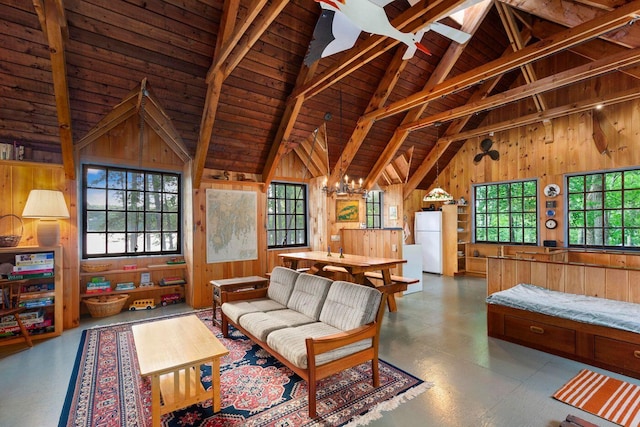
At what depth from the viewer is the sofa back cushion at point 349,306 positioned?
107 inches

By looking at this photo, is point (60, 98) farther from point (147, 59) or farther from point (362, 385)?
point (362, 385)

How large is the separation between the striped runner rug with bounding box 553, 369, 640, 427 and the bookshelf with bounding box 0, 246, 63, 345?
552 centimetres

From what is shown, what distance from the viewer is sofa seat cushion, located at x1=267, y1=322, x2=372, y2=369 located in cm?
237

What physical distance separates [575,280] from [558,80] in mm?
2891

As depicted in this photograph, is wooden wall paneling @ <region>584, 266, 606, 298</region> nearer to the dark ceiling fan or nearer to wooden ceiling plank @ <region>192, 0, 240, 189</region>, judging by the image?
the dark ceiling fan

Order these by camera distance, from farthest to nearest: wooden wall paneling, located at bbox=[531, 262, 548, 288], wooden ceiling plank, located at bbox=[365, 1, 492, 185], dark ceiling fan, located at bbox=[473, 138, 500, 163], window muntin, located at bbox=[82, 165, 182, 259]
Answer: dark ceiling fan, located at bbox=[473, 138, 500, 163] → window muntin, located at bbox=[82, 165, 182, 259] → wooden ceiling plank, located at bbox=[365, 1, 492, 185] → wooden wall paneling, located at bbox=[531, 262, 548, 288]

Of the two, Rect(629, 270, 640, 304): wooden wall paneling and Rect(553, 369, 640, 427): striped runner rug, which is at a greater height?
Rect(629, 270, 640, 304): wooden wall paneling

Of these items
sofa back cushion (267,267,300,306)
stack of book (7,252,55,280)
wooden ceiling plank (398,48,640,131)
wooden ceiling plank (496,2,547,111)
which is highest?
wooden ceiling plank (496,2,547,111)

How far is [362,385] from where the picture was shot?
264 cm

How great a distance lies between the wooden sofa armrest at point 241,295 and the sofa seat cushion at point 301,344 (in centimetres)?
126

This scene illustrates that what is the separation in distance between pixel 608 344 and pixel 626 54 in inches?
136

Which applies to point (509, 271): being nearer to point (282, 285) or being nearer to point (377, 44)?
point (282, 285)

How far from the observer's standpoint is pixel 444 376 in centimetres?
278

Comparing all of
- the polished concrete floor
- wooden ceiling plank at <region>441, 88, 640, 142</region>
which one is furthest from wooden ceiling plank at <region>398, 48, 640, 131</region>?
the polished concrete floor
